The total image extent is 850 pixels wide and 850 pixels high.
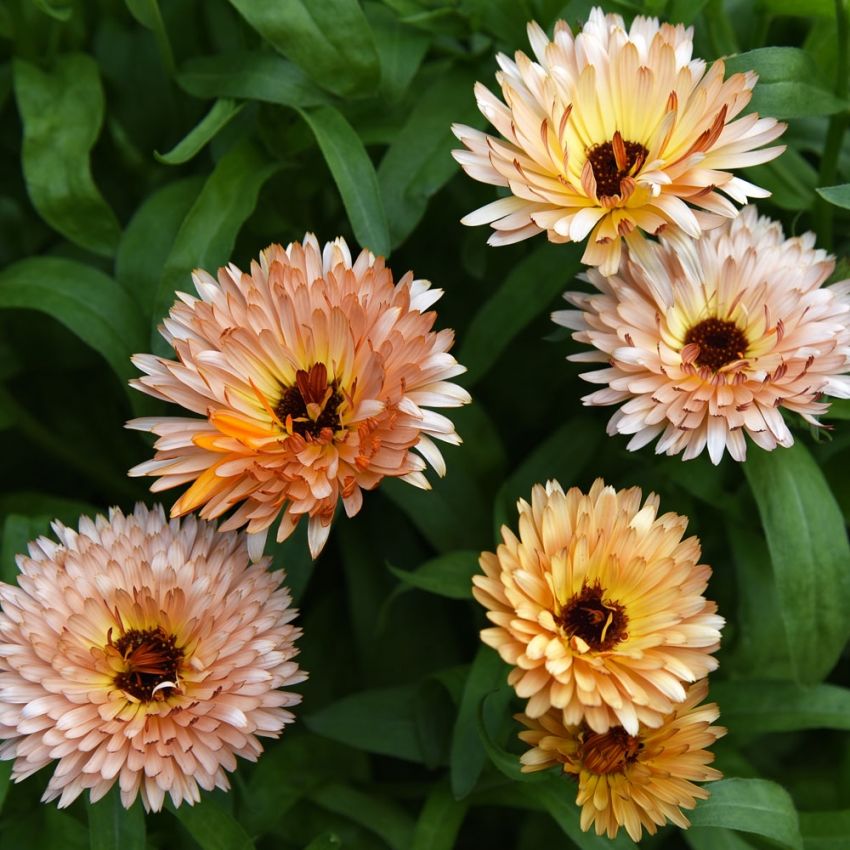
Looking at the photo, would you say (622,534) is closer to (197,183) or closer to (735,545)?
(735,545)

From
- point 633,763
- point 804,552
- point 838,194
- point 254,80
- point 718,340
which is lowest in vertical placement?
point 633,763

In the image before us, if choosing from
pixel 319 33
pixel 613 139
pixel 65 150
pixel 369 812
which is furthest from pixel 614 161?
pixel 369 812

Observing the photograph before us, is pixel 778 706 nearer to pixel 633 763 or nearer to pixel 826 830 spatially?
pixel 826 830

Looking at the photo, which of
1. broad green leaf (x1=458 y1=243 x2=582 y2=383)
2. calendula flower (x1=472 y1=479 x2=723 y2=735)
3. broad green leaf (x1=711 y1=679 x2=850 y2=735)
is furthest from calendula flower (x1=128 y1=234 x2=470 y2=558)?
broad green leaf (x1=711 y1=679 x2=850 y2=735)

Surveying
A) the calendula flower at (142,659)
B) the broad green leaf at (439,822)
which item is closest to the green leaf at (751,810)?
the broad green leaf at (439,822)

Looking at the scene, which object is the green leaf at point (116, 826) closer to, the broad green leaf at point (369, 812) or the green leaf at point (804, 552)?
the broad green leaf at point (369, 812)

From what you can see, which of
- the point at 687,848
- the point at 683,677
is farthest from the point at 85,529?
the point at 687,848
